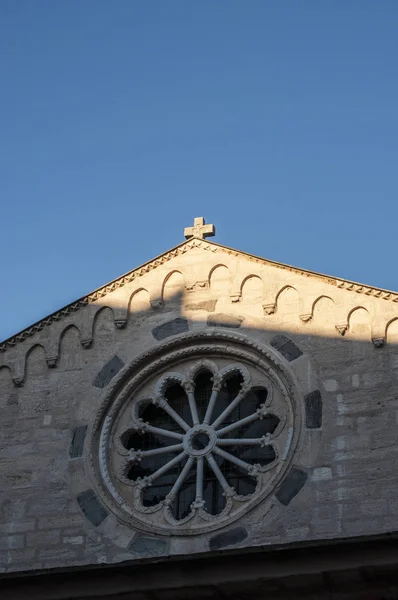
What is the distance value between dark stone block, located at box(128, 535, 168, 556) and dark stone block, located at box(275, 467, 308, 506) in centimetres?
138

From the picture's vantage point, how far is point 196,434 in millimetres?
15047

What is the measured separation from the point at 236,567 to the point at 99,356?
175 inches

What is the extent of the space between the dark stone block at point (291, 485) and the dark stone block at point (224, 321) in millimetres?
2169

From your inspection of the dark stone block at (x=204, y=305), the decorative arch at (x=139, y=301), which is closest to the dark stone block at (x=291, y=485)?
the dark stone block at (x=204, y=305)

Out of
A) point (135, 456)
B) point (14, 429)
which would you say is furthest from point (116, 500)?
point (14, 429)

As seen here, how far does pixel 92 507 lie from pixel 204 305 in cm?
287

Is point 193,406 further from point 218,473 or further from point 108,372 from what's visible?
point 108,372

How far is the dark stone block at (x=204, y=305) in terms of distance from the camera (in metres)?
15.8

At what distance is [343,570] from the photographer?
11.8m

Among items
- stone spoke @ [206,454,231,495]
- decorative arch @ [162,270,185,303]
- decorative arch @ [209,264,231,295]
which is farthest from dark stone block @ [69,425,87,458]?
decorative arch @ [209,264,231,295]

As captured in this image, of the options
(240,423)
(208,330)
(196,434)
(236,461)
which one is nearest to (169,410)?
(196,434)

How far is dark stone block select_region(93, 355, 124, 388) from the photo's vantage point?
51.4ft

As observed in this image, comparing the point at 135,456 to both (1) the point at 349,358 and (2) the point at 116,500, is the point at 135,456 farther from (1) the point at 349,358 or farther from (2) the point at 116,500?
(1) the point at 349,358

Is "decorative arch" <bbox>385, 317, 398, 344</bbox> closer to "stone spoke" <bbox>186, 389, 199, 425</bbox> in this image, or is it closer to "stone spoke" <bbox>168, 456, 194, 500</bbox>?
"stone spoke" <bbox>186, 389, 199, 425</bbox>
